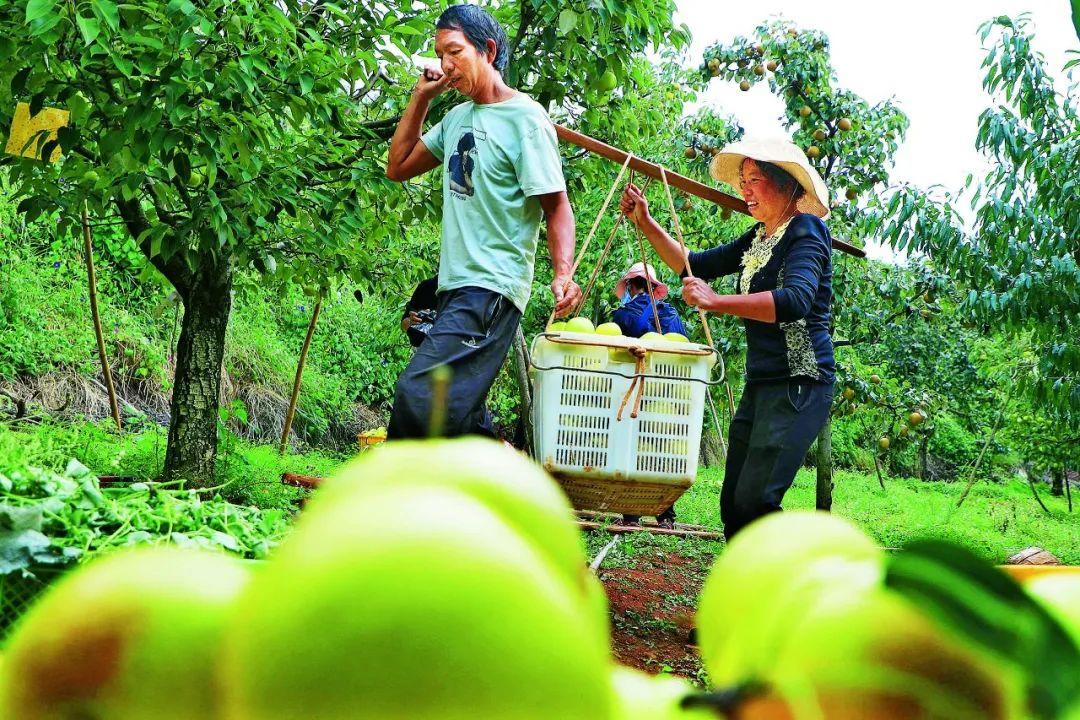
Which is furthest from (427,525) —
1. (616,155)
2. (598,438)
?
(616,155)

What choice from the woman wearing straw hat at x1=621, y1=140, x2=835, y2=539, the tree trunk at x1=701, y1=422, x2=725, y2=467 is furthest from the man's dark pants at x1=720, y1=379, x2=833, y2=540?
the tree trunk at x1=701, y1=422, x2=725, y2=467

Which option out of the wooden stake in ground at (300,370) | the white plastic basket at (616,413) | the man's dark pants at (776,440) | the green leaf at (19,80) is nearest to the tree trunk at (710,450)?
the wooden stake in ground at (300,370)

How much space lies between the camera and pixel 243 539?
114 cm

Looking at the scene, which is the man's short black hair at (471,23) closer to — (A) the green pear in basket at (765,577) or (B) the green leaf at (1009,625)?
(A) the green pear in basket at (765,577)

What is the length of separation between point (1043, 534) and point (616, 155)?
9.02 m

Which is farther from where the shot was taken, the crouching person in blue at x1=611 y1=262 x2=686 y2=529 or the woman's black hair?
the crouching person in blue at x1=611 y1=262 x2=686 y2=529

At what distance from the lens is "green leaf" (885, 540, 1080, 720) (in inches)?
10.7

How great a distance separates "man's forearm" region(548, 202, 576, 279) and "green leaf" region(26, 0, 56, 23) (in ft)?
4.96

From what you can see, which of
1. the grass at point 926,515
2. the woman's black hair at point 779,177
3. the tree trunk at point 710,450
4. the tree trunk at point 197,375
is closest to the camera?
the woman's black hair at point 779,177

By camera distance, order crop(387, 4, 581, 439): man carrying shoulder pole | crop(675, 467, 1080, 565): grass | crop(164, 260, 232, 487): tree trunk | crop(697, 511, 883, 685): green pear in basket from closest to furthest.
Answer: crop(697, 511, 883, 685): green pear in basket → crop(387, 4, 581, 439): man carrying shoulder pole → crop(164, 260, 232, 487): tree trunk → crop(675, 467, 1080, 565): grass

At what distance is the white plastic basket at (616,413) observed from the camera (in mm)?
3311

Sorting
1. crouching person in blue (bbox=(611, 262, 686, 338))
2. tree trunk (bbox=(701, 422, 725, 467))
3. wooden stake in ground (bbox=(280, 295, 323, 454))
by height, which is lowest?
tree trunk (bbox=(701, 422, 725, 467))

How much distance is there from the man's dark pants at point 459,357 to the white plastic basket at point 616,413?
1.89 feet

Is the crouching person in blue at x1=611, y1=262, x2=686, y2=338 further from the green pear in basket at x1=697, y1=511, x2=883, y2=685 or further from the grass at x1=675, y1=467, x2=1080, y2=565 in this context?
the green pear in basket at x1=697, y1=511, x2=883, y2=685
